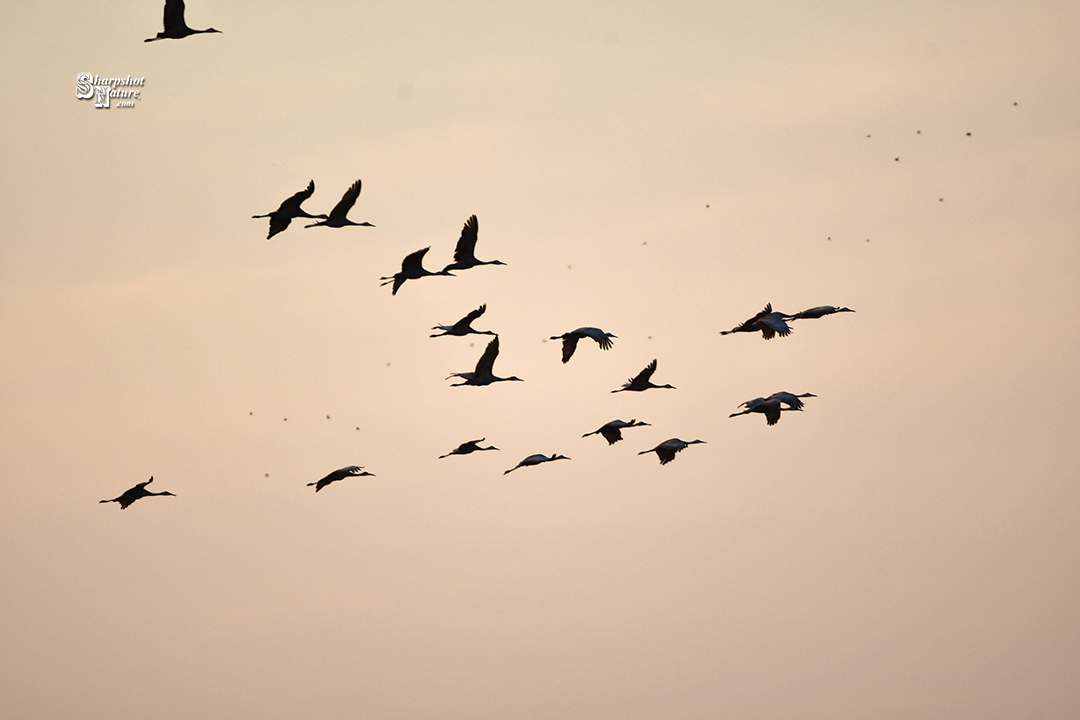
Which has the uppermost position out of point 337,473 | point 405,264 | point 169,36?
point 169,36

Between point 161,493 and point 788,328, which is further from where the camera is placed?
point 161,493

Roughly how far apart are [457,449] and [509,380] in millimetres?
2743

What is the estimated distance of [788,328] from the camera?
8338 cm

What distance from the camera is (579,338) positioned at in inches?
3393

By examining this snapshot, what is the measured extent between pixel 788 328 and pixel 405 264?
11410mm

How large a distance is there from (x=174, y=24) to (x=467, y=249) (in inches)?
426

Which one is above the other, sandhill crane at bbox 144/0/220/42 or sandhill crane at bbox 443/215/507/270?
sandhill crane at bbox 144/0/220/42

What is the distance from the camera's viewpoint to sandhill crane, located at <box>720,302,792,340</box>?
8325cm

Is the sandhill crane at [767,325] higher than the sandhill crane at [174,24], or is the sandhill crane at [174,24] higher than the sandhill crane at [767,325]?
the sandhill crane at [174,24]

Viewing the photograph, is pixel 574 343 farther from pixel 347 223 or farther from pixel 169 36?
pixel 169 36

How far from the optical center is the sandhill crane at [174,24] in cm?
8362

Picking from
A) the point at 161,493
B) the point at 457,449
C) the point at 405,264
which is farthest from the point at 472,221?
the point at 161,493

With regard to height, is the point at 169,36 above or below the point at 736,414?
above

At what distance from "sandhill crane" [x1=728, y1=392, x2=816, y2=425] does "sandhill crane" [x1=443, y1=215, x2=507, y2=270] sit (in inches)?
362
